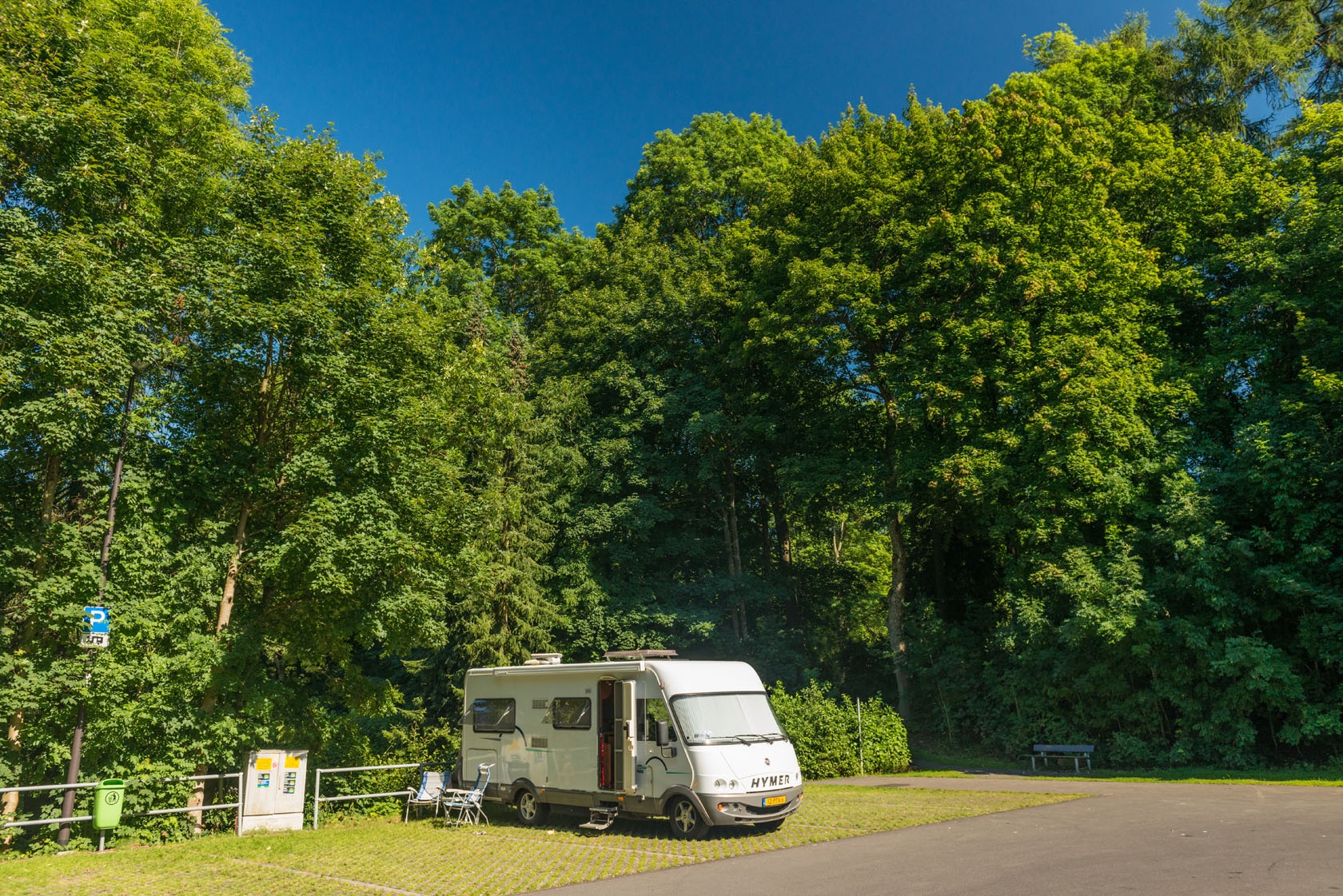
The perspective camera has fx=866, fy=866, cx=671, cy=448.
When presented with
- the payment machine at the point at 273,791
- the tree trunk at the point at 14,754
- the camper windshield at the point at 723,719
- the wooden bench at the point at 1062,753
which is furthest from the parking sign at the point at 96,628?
the wooden bench at the point at 1062,753

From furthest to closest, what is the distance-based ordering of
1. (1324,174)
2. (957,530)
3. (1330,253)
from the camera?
1. (957,530)
2. (1324,174)
3. (1330,253)

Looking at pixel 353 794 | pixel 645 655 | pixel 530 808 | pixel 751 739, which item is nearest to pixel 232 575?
pixel 353 794

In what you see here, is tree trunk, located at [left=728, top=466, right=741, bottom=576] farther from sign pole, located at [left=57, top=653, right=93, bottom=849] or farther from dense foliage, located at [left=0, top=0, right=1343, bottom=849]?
sign pole, located at [left=57, top=653, right=93, bottom=849]

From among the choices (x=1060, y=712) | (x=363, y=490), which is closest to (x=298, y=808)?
(x=363, y=490)

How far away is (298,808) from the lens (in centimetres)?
1580

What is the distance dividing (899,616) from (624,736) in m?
17.1

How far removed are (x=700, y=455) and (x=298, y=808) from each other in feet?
69.6

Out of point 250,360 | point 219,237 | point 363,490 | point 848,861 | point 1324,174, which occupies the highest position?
point 1324,174

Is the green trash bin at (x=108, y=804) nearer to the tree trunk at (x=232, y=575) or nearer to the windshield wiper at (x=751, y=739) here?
the tree trunk at (x=232, y=575)

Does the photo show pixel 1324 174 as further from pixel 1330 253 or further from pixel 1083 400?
pixel 1083 400

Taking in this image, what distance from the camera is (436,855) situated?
12617mm

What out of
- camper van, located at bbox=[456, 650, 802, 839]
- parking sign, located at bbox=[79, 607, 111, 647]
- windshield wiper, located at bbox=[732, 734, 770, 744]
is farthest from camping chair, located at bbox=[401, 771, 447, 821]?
windshield wiper, located at bbox=[732, 734, 770, 744]

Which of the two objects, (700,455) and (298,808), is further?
(700,455)

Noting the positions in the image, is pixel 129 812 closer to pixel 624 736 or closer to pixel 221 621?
pixel 221 621
